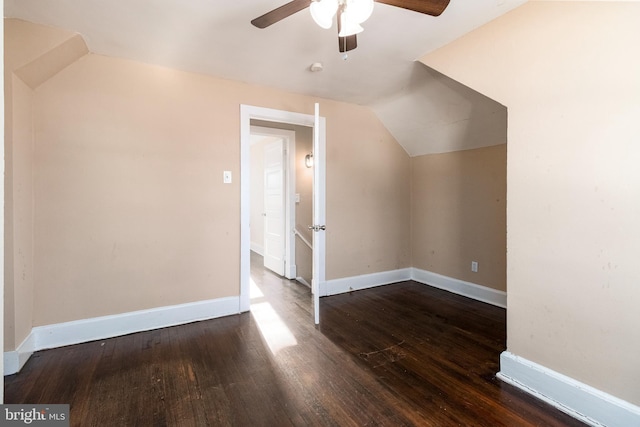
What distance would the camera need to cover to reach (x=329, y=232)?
11.9 feet

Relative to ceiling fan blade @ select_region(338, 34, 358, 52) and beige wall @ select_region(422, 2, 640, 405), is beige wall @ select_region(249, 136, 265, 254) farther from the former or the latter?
beige wall @ select_region(422, 2, 640, 405)

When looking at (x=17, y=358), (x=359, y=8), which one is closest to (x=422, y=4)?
(x=359, y=8)

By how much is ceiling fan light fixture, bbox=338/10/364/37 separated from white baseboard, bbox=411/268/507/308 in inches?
117

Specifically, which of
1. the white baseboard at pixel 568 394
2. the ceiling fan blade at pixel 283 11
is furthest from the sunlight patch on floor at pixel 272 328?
the ceiling fan blade at pixel 283 11

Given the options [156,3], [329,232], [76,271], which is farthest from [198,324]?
[156,3]

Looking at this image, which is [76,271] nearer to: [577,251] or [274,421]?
[274,421]

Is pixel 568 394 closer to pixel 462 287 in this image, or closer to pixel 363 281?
pixel 462 287

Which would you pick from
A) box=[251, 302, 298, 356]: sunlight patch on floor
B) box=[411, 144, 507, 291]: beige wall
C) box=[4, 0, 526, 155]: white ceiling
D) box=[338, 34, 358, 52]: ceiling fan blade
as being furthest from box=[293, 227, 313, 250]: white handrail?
box=[338, 34, 358, 52]: ceiling fan blade

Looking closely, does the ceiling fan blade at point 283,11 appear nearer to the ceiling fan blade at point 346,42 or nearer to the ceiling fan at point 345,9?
the ceiling fan at point 345,9

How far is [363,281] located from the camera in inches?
151

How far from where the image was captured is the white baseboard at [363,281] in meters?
3.61

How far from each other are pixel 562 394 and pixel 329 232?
8.00ft

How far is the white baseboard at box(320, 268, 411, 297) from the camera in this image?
142 inches

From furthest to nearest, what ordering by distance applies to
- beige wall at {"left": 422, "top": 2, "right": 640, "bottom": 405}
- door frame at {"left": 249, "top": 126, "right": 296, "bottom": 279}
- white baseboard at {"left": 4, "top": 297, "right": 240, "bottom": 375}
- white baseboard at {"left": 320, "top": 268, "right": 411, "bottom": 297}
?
door frame at {"left": 249, "top": 126, "right": 296, "bottom": 279}
white baseboard at {"left": 320, "top": 268, "right": 411, "bottom": 297}
white baseboard at {"left": 4, "top": 297, "right": 240, "bottom": 375}
beige wall at {"left": 422, "top": 2, "right": 640, "bottom": 405}
